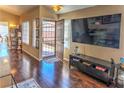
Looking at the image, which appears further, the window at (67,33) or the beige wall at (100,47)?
the window at (67,33)

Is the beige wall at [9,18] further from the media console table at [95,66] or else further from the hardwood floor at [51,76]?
the media console table at [95,66]

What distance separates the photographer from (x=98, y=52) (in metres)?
3.57

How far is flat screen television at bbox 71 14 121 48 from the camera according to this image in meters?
3.06

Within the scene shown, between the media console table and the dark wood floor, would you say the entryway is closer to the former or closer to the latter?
the dark wood floor

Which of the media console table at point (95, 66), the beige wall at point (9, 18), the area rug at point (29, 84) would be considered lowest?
the area rug at point (29, 84)

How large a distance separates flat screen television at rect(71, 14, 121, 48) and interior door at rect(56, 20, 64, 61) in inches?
38.9

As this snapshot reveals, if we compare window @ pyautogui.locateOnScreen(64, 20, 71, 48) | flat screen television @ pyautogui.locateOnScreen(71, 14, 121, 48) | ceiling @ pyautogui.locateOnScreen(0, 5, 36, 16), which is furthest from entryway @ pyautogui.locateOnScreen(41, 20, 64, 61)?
flat screen television @ pyautogui.locateOnScreen(71, 14, 121, 48)

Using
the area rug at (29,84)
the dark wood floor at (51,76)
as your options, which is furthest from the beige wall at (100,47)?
the area rug at (29,84)

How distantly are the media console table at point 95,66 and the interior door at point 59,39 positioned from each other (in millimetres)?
1215

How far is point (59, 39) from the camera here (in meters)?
5.52

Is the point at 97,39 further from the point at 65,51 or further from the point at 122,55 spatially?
the point at 65,51

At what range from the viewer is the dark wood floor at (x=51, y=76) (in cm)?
317

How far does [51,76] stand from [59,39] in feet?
7.15

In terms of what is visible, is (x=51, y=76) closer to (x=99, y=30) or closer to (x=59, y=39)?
(x=99, y=30)
